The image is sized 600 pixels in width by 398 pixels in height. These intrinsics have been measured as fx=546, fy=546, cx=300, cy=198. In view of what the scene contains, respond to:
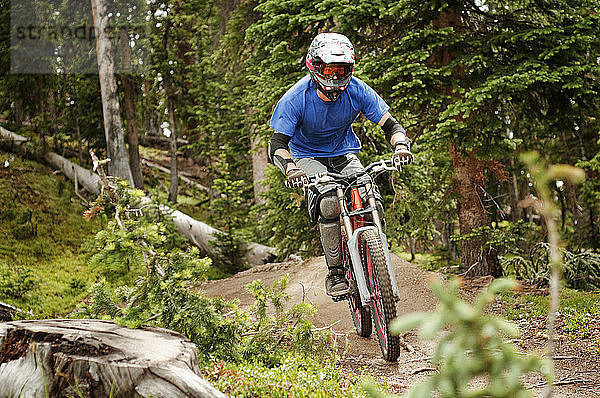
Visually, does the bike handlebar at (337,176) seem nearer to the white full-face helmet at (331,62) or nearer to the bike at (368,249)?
the bike at (368,249)

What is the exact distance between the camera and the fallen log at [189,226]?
12.2m

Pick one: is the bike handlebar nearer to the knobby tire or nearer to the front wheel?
the front wheel

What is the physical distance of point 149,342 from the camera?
134 inches

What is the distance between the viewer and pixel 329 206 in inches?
206

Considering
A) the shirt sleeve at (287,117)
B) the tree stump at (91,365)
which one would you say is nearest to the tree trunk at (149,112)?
the shirt sleeve at (287,117)

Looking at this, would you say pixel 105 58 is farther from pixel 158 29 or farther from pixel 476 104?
pixel 476 104

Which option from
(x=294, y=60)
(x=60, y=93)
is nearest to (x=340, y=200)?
(x=294, y=60)

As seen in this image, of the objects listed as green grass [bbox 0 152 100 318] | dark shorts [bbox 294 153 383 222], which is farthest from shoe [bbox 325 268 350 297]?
green grass [bbox 0 152 100 318]

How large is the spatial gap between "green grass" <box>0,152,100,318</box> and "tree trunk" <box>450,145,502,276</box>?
22.2 feet

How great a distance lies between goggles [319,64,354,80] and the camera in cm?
501

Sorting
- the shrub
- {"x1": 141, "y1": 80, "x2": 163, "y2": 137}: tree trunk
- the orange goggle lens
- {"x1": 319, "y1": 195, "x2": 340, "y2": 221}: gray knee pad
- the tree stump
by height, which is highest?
{"x1": 141, "y1": 80, "x2": 163, "y2": 137}: tree trunk

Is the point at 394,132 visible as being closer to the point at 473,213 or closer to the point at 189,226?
the point at 473,213

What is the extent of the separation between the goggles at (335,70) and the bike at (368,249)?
2.89 feet

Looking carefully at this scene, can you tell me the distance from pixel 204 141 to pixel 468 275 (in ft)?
33.2
